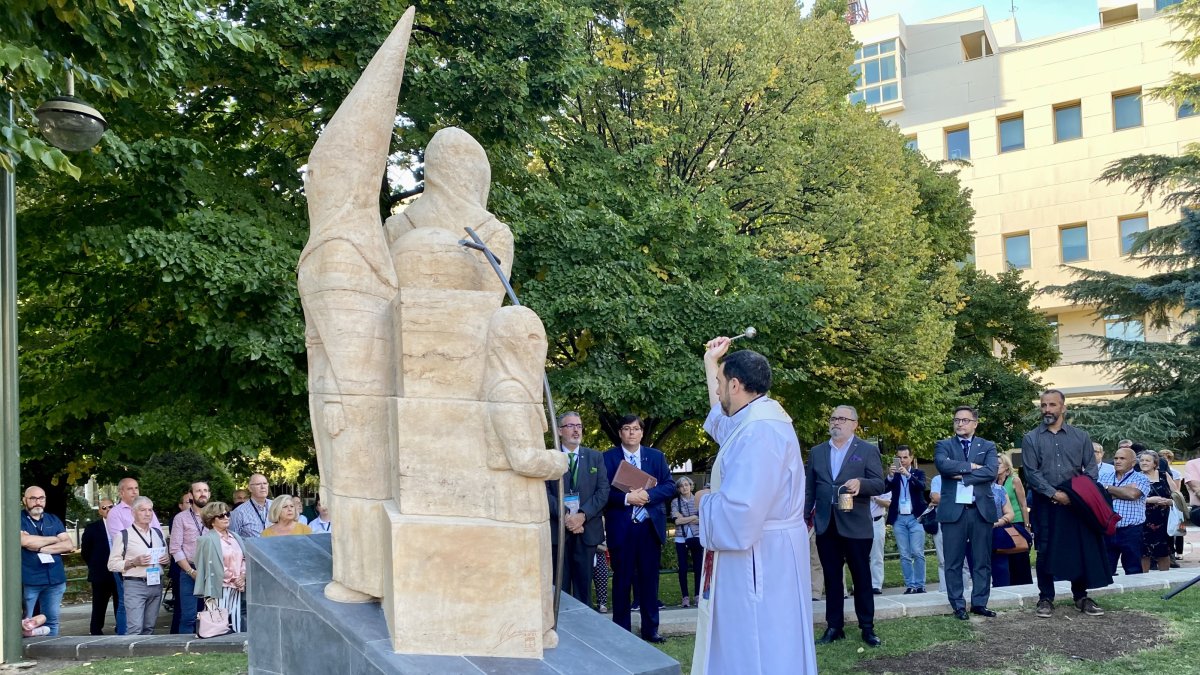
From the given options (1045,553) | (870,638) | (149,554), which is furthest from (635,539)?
(149,554)

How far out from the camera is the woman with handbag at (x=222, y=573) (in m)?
9.62

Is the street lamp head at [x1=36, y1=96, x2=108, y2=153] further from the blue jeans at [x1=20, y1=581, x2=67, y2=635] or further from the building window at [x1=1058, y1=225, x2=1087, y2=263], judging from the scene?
the building window at [x1=1058, y1=225, x2=1087, y2=263]

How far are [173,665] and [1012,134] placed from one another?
3922cm

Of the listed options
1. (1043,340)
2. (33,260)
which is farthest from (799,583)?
(1043,340)

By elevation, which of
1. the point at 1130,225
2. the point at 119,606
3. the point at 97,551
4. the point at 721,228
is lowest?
the point at 119,606

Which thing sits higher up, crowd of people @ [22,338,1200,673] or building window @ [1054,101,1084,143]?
building window @ [1054,101,1084,143]

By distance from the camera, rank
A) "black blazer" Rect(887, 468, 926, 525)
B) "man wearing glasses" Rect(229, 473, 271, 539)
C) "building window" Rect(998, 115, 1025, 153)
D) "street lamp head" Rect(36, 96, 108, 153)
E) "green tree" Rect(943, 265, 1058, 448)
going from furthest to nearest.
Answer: "building window" Rect(998, 115, 1025, 153) → "green tree" Rect(943, 265, 1058, 448) → "black blazer" Rect(887, 468, 926, 525) → "man wearing glasses" Rect(229, 473, 271, 539) → "street lamp head" Rect(36, 96, 108, 153)

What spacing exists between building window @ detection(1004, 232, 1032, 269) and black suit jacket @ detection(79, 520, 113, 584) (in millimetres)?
35904

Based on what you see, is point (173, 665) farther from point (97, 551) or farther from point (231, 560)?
point (97, 551)

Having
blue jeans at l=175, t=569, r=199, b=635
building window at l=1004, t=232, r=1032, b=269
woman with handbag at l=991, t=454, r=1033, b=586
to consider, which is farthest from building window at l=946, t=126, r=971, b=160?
blue jeans at l=175, t=569, r=199, b=635

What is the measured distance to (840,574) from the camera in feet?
28.9

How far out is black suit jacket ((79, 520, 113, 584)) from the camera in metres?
11.0

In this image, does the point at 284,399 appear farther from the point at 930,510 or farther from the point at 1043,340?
the point at 1043,340

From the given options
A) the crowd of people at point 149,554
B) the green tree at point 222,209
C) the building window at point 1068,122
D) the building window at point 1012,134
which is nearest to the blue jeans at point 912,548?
the crowd of people at point 149,554
